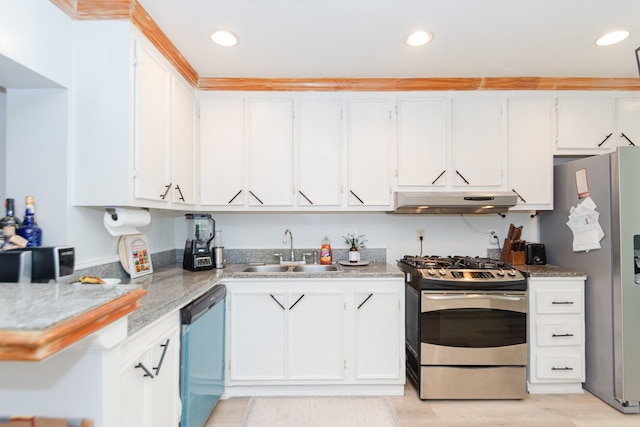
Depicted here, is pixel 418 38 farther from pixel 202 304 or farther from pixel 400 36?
pixel 202 304

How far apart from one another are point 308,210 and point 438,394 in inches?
64.3

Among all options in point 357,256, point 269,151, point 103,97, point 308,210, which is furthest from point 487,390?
point 103,97

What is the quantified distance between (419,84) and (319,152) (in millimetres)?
971

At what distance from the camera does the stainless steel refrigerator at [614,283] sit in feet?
7.10

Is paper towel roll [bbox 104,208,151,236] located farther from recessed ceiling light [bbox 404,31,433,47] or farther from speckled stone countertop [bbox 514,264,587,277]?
speckled stone countertop [bbox 514,264,587,277]

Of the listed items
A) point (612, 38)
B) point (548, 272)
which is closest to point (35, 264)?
point (548, 272)

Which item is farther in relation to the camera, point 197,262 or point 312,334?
point 197,262

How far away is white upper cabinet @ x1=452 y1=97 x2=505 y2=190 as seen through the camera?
2.66 m

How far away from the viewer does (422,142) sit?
8.75ft

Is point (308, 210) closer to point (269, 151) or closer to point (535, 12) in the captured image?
point (269, 151)

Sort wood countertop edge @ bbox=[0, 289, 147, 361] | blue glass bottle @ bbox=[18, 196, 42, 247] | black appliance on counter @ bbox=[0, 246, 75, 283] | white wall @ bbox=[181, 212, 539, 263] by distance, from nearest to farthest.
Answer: wood countertop edge @ bbox=[0, 289, 147, 361] < black appliance on counter @ bbox=[0, 246, 75, 283] < blue glass bottle @ bbox=[18, 196, 42, 247] < white wall @ bbox=[181, 212, 539, 263]

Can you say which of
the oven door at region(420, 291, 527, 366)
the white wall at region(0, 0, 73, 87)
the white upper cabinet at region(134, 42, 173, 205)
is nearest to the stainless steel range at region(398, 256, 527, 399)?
the oven door at region(420, 291, 527, 366)

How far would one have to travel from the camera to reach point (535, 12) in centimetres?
182

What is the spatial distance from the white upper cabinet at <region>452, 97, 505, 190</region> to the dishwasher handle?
1.97 m
